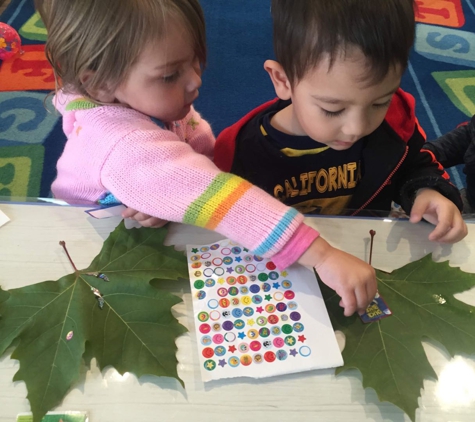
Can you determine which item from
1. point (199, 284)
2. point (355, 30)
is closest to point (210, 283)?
point (199, 284)

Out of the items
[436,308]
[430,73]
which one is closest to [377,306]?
[436,308]

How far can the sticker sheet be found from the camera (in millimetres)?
494

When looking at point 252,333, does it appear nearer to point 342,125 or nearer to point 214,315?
point 214,315

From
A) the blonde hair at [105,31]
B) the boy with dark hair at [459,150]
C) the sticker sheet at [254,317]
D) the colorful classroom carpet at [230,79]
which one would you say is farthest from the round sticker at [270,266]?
the colorful classroom carpet at [230,79]

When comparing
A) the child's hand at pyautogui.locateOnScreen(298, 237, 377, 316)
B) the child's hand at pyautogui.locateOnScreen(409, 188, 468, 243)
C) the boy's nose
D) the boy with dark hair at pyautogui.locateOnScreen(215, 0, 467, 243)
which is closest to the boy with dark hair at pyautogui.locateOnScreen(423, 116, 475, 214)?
the boy with dark hair at pyautogui.locateOnScreen(215, 0, 467, 243)

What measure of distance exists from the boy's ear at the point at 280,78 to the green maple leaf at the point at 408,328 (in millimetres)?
296

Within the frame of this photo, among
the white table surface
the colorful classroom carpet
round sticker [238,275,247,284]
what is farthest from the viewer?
the colorful classroom carpet

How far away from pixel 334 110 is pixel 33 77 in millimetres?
1445

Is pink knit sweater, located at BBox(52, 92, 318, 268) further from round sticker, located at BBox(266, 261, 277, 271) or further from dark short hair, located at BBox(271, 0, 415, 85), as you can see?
dark short hair, located at BBox(271, 0, 415, 85)

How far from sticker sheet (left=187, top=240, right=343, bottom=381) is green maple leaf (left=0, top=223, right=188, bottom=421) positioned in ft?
0.11

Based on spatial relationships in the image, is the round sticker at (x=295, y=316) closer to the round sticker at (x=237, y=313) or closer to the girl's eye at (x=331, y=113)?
the round sticker at (x=237, y=313)

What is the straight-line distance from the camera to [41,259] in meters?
0.59

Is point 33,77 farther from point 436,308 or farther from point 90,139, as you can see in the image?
point 436,308

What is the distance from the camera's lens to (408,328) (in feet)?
1.70
